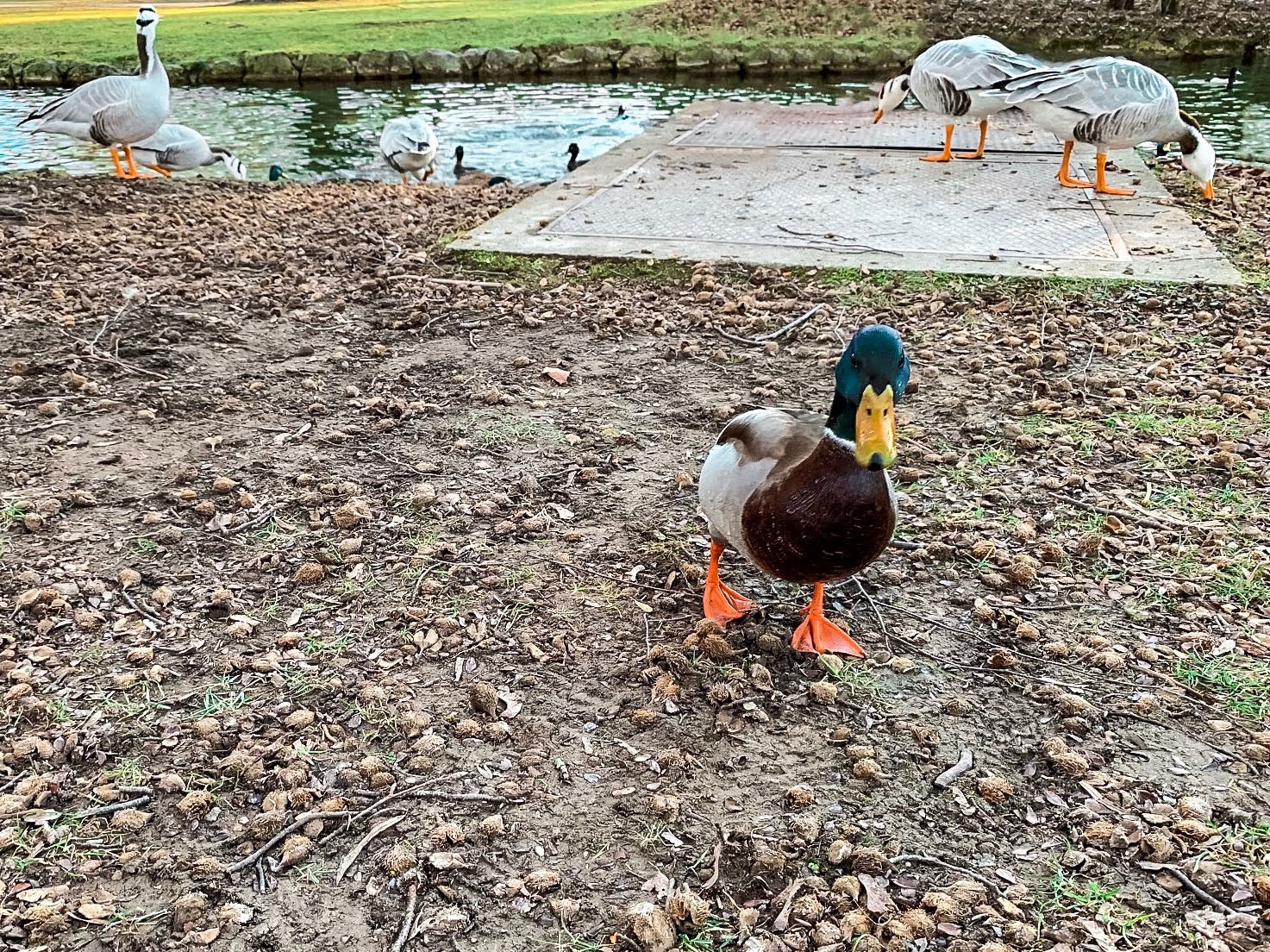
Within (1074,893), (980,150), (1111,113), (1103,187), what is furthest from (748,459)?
(980,150)

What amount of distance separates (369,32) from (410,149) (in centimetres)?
1107

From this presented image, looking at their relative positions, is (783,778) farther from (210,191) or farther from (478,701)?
(210,191)

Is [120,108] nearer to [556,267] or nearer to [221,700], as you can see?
[556,267]

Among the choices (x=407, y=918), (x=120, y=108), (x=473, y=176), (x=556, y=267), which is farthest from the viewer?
(x=473, y=176)

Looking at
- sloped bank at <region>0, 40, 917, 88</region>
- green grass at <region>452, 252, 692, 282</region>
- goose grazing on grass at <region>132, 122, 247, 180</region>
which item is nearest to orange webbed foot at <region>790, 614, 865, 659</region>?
green grass at <region>452, 252, 692, 282</region>

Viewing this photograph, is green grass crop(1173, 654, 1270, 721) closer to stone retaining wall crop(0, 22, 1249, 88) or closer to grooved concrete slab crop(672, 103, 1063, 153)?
grooved concrete slab crop(672, 103, 1063, 153)

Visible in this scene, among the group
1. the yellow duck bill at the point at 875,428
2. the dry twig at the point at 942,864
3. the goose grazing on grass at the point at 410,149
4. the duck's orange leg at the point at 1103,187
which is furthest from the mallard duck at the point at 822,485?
the goose grazing on grass at the point at 410,149

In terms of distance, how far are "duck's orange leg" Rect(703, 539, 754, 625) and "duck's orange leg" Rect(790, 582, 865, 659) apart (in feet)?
0.59

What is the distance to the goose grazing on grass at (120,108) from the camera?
7840 mm

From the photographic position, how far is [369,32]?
18.4m

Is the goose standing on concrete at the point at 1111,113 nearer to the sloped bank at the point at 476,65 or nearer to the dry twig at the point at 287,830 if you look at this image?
the dry twig at the point at 287,830

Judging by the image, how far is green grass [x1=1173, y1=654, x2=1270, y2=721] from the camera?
8.31ft

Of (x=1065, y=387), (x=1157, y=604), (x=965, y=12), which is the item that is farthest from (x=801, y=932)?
(x=965, y=12)

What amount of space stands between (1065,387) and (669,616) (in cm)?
213
